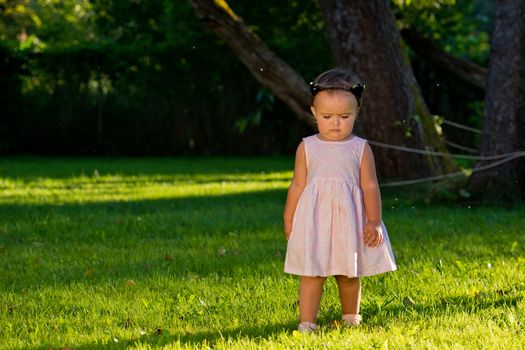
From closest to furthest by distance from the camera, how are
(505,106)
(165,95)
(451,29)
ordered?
(505,106) → (165,95) → (451,29)

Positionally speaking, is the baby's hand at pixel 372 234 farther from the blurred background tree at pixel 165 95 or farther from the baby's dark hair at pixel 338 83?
the blurred background tree at pixel 165 95

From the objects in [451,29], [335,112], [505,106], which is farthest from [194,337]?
[451,29]

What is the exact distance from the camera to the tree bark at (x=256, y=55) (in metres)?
11.0

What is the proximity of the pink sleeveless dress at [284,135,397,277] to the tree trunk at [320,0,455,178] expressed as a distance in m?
6.40

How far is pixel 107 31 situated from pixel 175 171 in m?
13.2

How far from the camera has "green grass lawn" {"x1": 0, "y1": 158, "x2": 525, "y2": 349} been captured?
13.5 feet

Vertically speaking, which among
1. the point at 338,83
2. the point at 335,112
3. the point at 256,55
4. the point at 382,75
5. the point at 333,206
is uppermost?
the point at 256,55

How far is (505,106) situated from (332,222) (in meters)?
5.53

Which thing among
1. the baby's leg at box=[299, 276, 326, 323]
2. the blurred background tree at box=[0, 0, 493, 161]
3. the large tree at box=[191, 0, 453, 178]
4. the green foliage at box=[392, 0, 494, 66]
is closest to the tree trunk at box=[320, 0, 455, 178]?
the large tree at box=[191, 0, 453, 178]

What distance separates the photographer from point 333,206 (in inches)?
165

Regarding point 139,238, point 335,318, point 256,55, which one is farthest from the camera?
point 256,55

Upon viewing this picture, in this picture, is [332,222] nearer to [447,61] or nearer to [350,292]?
[350,292]

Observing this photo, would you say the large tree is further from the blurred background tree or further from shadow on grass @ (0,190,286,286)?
the blurred background tree

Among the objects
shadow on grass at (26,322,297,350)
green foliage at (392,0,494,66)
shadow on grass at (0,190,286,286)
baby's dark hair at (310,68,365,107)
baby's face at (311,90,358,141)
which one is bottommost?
shadow on grass at (26,322,297,350)
